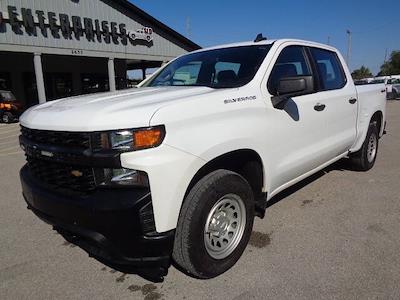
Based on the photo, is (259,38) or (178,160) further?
(259,38)

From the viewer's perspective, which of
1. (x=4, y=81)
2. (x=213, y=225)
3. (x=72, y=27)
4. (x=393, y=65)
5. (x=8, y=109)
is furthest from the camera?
(x=393, y=65)

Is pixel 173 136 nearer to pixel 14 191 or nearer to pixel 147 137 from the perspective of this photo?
pixel 147 137

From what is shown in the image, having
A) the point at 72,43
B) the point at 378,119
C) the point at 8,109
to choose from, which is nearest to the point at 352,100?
the point at 378,119

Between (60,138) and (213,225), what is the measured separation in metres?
1.33

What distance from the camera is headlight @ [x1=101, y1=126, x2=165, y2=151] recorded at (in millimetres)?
2393

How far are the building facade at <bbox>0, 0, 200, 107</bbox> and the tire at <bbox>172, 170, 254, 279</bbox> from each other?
54.3 ft

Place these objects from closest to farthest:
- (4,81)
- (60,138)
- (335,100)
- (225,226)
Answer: (60,138)
(225,226)
(335,100)
(4,81)

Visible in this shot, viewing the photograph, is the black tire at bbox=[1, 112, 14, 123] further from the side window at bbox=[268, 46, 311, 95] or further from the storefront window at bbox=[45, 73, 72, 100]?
the side window at bbox=[268, 46, 311, 95]

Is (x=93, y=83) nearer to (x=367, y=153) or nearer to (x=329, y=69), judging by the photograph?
(x=367, y=153)

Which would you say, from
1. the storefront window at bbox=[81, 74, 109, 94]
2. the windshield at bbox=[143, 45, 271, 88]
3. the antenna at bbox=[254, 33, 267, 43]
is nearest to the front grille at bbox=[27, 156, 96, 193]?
the windshield at bbox=[143, 45, 271, 88]

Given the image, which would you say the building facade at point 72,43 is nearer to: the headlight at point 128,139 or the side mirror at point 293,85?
the side mirror at point 293,85

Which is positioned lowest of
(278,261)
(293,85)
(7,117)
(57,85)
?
(278,261)

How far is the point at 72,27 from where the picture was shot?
756 inches

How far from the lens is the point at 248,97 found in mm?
3162
